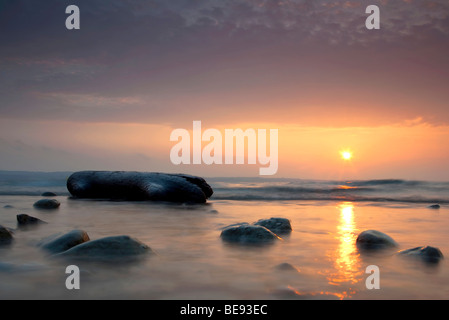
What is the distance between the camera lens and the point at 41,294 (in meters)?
2.01

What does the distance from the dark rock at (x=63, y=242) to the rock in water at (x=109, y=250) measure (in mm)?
179

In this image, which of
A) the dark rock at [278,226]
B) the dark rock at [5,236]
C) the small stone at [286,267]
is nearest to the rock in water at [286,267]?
the small stone at [286,267]

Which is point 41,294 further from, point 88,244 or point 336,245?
point 336,245

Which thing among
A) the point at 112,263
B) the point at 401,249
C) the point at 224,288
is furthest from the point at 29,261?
the point at 401,249

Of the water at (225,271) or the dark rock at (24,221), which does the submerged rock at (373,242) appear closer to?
the water at (225,271)

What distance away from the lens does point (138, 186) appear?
8.89 meters

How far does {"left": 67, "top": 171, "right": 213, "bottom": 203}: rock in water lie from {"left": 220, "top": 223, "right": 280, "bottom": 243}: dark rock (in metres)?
4.85

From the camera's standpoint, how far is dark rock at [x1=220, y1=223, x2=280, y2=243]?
3613 millimetres

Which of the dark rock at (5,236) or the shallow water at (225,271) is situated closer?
the shallow water at (225,271)

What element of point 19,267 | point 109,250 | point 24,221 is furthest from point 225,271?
point 24,221

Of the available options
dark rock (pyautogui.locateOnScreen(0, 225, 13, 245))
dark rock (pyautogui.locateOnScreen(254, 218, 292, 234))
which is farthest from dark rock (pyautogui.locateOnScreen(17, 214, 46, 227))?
dark rock (pyautogui.locateOnScreen(254, 218, 292, 234))

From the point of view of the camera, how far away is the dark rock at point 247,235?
361 centimetres

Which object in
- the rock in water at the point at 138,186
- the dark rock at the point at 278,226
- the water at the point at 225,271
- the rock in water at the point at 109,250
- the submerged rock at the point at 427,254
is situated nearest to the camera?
the water at the point at 225,271
